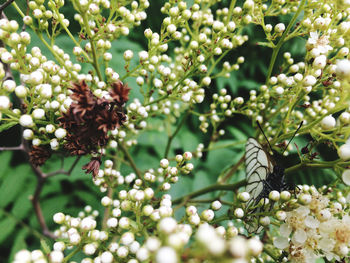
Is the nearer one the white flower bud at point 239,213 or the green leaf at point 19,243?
the white flower bud at point 239,213

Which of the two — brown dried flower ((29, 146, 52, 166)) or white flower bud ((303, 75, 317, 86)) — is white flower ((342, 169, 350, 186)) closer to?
white flower bud ((303, 75, 317, 86))

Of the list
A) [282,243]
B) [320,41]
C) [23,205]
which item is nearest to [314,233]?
[282,243]

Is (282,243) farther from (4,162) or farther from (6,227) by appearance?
(4,162)

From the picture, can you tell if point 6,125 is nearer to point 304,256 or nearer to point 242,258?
point 242,258

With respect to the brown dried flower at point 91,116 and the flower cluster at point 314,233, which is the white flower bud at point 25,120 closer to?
the brown dried flower at point 91,116

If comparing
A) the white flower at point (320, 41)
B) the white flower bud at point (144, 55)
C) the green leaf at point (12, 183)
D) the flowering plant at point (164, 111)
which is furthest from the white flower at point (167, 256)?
the green leaf at point (12, 183)

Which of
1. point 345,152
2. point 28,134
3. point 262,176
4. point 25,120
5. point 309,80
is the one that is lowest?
point 262,176

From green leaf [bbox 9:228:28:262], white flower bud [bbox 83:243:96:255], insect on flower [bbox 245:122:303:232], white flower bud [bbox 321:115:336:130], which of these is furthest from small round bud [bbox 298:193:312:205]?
green leaf [bbox 9:228:28:262]

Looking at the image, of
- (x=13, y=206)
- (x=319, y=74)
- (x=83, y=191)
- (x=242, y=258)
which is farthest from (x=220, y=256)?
(x=13, y=206)
